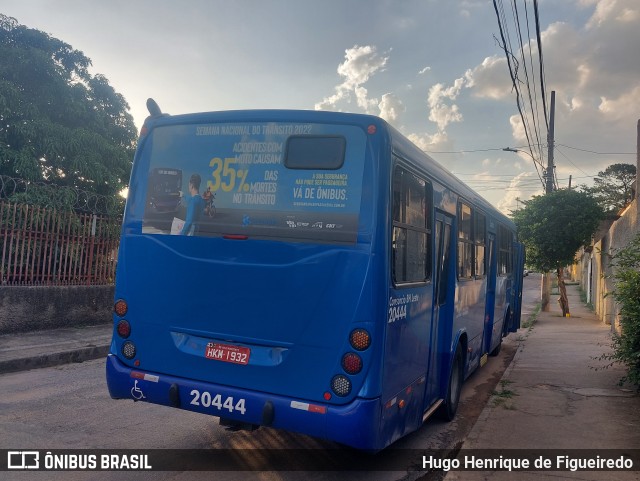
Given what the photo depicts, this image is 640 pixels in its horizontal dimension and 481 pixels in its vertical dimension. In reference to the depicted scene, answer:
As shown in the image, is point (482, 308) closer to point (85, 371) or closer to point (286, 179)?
point (286, 179)

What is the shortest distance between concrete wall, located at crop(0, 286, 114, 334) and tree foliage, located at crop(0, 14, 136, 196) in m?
4.43

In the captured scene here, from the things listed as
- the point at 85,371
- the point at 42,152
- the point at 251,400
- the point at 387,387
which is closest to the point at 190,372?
the point at 251,400

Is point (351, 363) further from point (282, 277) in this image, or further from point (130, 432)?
point (130, 432)

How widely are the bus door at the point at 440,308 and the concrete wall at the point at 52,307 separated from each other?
7580 millimetres

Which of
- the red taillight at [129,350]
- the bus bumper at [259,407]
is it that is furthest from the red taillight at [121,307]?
the bus bumper at [259,407]

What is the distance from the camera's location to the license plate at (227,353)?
14.6ft

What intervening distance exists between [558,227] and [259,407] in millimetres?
19377

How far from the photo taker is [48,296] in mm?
10570

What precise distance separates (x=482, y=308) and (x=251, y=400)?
216 inches

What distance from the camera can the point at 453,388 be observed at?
6.97 metres

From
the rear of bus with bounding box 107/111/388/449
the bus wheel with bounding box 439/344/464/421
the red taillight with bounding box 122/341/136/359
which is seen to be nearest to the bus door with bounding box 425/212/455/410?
the bus wheel with bounding box 439/344/464/421

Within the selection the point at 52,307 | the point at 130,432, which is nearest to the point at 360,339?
the point at 130,432

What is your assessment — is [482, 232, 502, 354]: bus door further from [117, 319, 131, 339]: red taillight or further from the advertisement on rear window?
[117, 319, 131, 339]: red taillight

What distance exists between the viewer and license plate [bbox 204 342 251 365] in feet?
14.6
